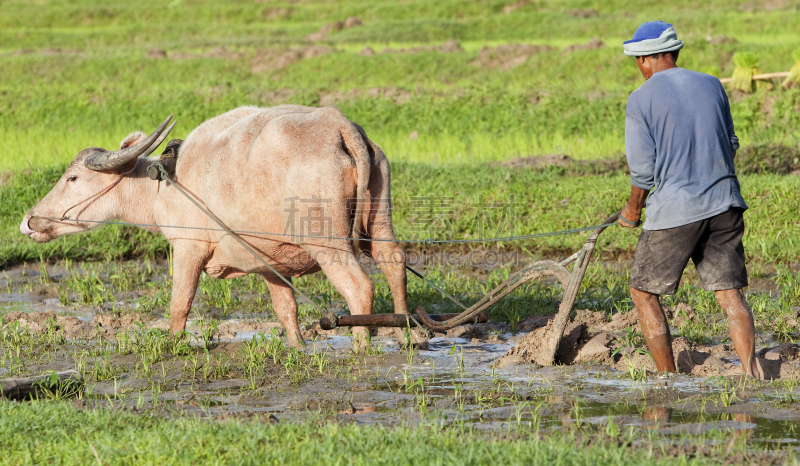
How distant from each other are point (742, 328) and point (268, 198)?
238 cm

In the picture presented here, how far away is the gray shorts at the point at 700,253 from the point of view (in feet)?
11.6

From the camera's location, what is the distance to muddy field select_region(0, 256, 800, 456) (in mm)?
3229

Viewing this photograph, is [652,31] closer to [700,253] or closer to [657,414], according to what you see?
[700,253]

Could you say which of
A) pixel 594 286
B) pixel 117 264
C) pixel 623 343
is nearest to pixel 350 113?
pixel 117 264

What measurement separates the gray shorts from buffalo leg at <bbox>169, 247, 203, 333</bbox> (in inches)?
97.5

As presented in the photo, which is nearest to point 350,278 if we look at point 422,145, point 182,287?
point 182,287

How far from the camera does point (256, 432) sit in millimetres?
2893

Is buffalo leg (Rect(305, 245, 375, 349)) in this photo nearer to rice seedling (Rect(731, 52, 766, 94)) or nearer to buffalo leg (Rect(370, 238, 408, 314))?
buffalo leg (Rect(370, 238, 408, 314))

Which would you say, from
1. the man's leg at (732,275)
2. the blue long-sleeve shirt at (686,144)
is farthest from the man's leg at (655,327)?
the blue long-sleeve shirt at (686,144)

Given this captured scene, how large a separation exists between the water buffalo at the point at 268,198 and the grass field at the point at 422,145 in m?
0.76

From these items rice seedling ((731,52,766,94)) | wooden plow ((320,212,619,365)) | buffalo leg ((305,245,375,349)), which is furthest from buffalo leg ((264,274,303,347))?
rice seedling ((731,52,766,94))

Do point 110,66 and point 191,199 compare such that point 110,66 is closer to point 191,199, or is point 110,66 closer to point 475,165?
point 475,165

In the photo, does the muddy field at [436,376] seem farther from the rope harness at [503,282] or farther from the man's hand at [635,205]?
the man's hand at [635,205]

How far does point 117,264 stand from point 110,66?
10341 mm
